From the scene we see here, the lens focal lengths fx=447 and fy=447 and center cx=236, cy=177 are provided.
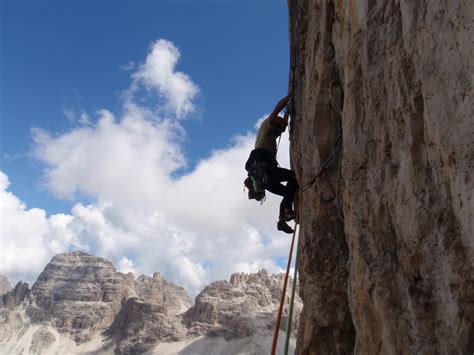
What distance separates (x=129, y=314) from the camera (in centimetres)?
9594

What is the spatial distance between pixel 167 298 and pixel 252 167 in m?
115

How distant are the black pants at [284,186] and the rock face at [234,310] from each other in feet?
250

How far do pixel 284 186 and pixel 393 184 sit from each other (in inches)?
151

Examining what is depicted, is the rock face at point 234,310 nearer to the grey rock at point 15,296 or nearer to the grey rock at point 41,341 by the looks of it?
the grey rock at point 41,341

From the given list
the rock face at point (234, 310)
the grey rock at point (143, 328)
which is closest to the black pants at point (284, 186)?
the rock face at point (234, 310)

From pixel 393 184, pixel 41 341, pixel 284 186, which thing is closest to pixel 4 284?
pixel 41 341

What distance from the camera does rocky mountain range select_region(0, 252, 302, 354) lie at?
8375 centimetres

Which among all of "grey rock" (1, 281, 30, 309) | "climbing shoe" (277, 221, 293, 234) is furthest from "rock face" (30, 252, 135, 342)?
"climbing shoe" (277, 221, 293, 234)

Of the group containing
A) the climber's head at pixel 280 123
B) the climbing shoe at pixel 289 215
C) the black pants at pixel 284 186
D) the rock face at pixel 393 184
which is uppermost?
the climber's head at pixel 280 123

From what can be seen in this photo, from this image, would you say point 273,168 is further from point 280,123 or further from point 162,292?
point 162,292

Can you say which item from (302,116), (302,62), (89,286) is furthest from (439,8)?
(89,286)

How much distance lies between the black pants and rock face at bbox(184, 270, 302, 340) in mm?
76082

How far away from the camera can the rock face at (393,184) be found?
2.89 meters

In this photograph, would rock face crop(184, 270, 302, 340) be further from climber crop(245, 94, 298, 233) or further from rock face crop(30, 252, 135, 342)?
climber crop(245, 94, 298, 233)
